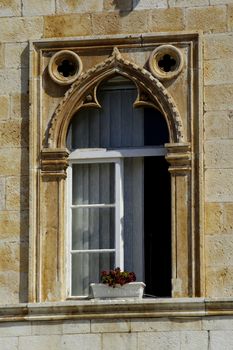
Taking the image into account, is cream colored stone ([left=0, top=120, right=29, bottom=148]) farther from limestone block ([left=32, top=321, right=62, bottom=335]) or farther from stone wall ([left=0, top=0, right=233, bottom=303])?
limestone block ([left=32, top=321, right=62, bottom=335])

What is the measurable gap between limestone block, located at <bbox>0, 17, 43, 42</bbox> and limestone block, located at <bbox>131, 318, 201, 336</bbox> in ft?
11.2

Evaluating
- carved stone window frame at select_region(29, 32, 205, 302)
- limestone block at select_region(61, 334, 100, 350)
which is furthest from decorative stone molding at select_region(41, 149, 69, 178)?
limestone block at select_region(61, 334, 100, 350)

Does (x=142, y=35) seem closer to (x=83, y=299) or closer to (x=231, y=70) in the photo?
(x=231, y=70)

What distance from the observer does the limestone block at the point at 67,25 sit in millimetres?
21109

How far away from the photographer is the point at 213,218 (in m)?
20.4

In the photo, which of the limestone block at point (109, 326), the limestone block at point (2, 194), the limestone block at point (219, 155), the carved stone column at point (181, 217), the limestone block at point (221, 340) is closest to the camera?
the limestone block at point (221, 340)

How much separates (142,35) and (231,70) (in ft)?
3.47

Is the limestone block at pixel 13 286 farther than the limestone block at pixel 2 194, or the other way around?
the limestone block at pixel 2 194

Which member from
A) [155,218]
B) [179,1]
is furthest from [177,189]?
[179,1]

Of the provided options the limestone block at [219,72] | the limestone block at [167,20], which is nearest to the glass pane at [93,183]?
the limestone block at [219,72]

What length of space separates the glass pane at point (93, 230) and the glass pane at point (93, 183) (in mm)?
146

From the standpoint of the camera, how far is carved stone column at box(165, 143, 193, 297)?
2034 cm

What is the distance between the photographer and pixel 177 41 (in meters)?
20.8

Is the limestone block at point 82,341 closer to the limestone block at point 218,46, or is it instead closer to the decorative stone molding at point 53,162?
the decorative stone molding at point 53,162
